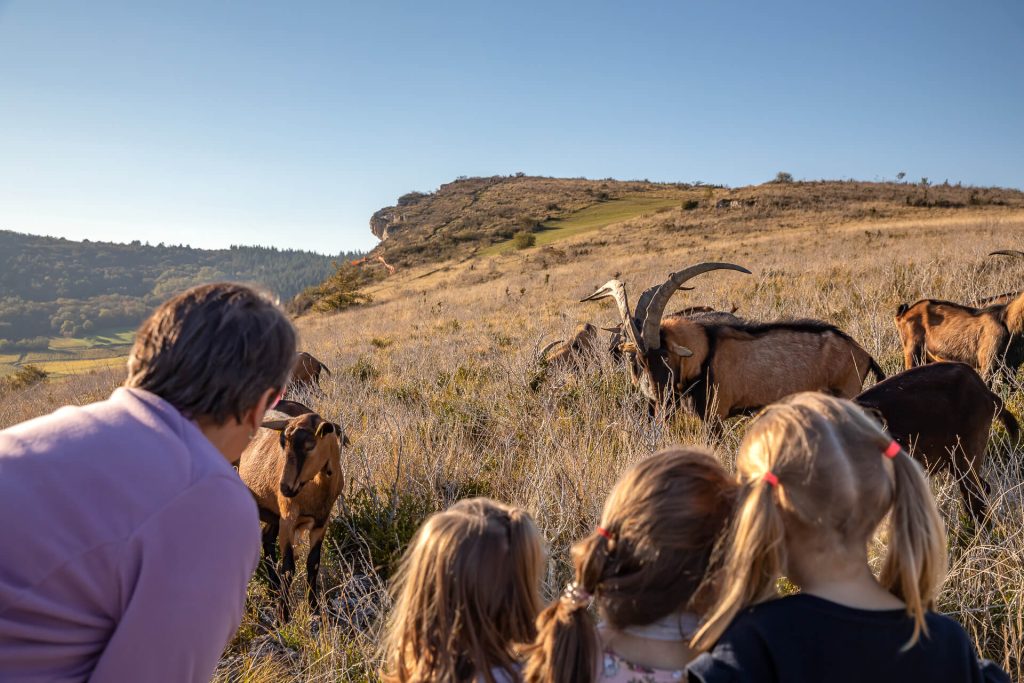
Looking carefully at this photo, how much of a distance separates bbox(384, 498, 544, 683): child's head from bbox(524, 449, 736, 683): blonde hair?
168 mm

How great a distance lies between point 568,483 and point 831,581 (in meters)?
2.40

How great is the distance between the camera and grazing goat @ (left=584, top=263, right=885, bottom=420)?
220 inches

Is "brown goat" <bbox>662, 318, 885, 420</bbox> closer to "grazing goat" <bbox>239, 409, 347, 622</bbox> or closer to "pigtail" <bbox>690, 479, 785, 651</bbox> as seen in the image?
"grazing goat" <bbox>239, 409, 347, 622</bbox>

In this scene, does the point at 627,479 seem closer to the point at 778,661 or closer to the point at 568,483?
the point at 778,661

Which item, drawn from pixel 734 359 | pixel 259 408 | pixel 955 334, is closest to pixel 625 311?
pixel 734 359

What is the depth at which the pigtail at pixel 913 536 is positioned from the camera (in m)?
1.73

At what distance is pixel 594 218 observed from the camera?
54438 mm

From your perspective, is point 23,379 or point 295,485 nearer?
point 295,485

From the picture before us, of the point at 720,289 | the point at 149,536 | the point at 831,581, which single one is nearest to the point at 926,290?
the point at 720,289

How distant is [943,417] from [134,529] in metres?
4.11

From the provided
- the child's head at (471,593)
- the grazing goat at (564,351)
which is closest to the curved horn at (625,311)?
the grazing goat at (564,351)

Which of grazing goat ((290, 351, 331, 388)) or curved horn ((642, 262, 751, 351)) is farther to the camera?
grazing goat ((290, 351, 331, 388))

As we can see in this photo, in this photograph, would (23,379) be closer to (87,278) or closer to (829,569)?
(829,569)

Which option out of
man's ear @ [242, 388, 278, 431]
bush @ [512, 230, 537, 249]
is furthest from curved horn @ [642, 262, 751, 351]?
bush @ [512, 230, 537, 249]
